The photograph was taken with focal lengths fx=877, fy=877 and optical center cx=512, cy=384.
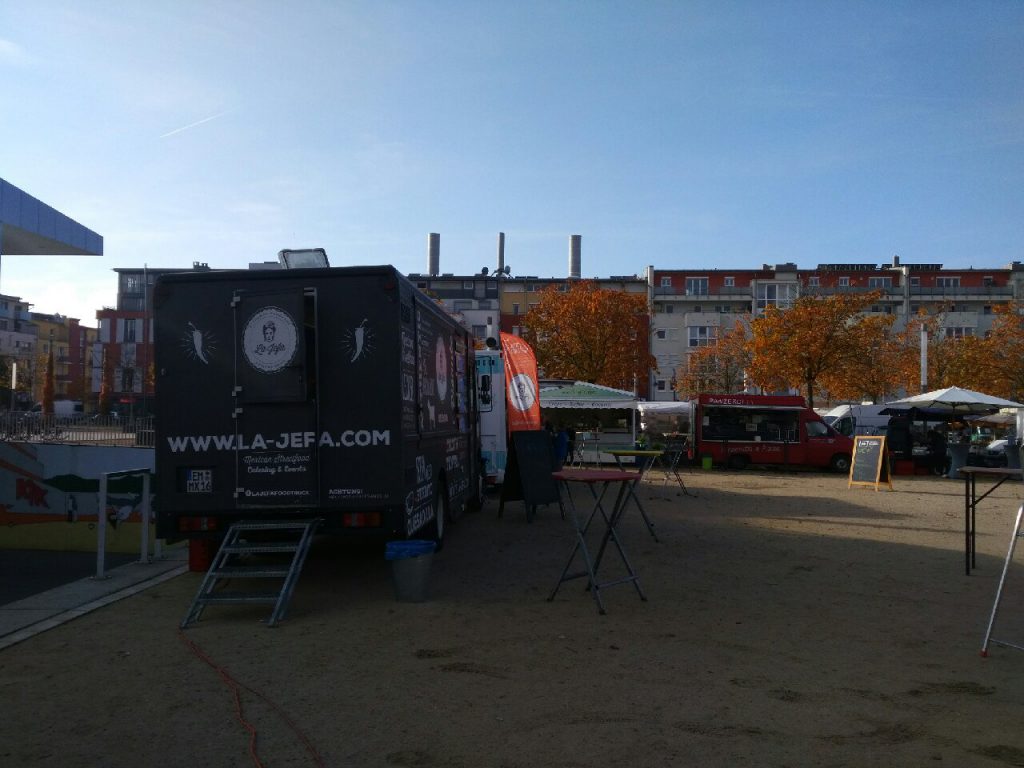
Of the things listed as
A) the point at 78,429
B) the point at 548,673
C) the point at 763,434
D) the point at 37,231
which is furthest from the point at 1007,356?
the point at 548,673

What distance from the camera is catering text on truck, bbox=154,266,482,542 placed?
7750 millimetres

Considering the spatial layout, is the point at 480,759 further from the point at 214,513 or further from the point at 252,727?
the point at 214,513

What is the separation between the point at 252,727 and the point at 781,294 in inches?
2733

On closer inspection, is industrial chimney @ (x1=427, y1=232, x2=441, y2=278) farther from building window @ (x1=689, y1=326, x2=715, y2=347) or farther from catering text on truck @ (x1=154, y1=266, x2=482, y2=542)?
catering text on truck @ (x1=154, y1=266, x2=482, y2=542)

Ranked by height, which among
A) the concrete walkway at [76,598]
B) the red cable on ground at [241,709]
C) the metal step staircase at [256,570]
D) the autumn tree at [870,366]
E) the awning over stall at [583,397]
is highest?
the autumn tree at [870,366]

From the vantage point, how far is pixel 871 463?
20109mm

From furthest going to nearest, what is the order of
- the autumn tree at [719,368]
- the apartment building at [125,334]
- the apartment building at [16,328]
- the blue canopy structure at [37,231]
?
the apartment building at [16,328] < the apartment building at [125,334] < the autumn tree at [719,368] < the blue canopy structure at [37,231]

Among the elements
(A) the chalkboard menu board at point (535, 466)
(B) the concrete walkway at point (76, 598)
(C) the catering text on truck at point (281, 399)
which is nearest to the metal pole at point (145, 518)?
(B) the concrete walkway at point (76, 598)

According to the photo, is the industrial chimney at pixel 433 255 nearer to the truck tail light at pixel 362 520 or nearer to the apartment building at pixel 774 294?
the apartment building at pixel 774 294

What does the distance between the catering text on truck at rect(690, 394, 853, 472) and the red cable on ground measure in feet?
76.6

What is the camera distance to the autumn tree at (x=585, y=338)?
41125 millimetres

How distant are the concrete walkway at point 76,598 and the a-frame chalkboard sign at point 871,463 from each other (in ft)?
50.6

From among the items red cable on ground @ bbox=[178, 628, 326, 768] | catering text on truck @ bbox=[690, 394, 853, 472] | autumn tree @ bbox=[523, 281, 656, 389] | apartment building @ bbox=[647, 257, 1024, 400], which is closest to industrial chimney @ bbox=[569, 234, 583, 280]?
apartment building @ bbox=[647, 257, 1024, 400]

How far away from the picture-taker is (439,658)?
594 centimetres
